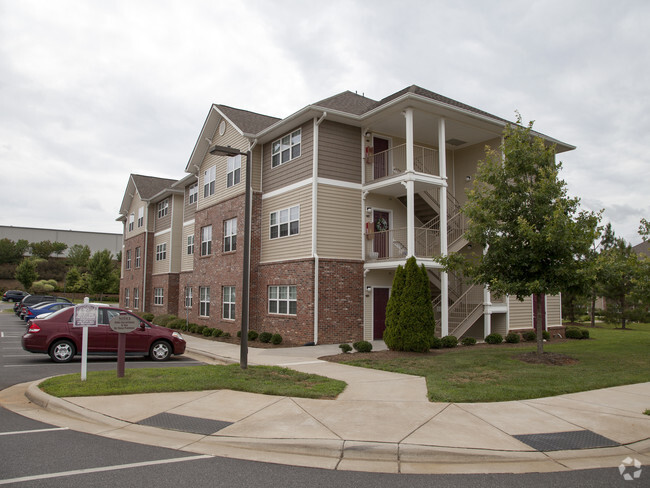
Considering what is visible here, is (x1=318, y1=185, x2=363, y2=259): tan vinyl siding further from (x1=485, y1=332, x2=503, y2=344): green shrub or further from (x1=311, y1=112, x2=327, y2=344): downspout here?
(x1=485, y1=332, x2=503, y2=344): green shrub

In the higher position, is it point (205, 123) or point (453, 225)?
point (205, 123)

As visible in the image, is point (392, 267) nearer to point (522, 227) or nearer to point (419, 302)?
point (419, 302)

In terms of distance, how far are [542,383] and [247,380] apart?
19.1 feet

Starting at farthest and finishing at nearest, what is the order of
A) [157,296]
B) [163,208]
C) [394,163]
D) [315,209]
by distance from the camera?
[163,208]
[157,296]
[394,163]
[315,209]

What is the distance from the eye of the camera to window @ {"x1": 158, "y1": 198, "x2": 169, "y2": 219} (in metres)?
35.6

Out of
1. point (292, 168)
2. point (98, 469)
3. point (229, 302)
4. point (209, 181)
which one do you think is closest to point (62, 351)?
point (98, 469)

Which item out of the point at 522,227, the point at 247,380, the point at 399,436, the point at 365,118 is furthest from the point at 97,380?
the point at 365,118

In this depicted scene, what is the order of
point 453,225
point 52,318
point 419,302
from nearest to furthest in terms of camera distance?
point 52,318 < point 419,302 < point 453,225

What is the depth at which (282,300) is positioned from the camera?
66.5 ft

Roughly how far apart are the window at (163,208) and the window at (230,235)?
486 inches

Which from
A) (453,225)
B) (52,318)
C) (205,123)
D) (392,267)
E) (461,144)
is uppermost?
(205,123)

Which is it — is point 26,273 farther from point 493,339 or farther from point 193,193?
point 493,339

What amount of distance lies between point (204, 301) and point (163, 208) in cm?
1205

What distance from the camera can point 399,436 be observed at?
20.6 ft
